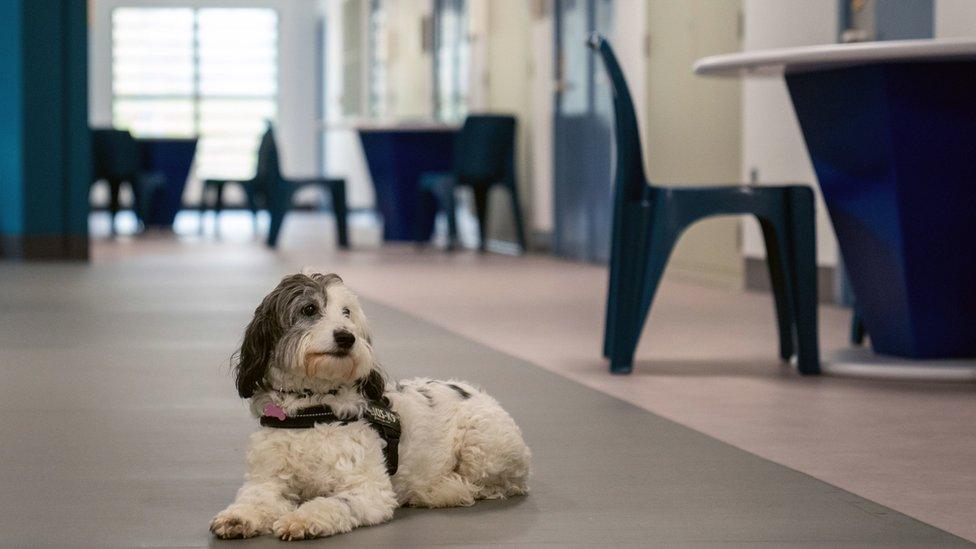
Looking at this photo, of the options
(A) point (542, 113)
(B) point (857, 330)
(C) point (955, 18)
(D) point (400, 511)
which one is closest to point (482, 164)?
(A) point (542, 113)

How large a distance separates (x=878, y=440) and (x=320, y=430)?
1362 millimetres

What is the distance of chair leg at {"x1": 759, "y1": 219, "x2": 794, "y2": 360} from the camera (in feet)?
13.8

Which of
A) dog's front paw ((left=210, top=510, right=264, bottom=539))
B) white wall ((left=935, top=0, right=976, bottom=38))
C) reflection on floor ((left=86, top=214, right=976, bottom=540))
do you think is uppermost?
white wall ((left=935, top=0, right=976, bottom=38))

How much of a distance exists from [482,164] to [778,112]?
4.44 m

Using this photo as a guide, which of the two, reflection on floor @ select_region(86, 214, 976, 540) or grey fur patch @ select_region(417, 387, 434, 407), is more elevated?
grey fur patch @ select_region(417, 387, 434, 407)

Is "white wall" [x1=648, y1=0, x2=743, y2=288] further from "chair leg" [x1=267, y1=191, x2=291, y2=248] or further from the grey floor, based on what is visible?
"chair leg" [x1=267, y1=191, x2=291, y2=248]

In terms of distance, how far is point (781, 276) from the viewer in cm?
427

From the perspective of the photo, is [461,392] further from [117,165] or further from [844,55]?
[117,165]

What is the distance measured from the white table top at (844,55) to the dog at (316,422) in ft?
6.14

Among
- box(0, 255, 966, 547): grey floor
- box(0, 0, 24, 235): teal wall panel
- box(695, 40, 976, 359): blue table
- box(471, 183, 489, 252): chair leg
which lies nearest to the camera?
box(0, 255, 966, 547): grey floor

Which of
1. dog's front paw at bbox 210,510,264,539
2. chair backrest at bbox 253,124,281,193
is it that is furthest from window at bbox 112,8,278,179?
dog's front paw at bbox 210,510,264,539

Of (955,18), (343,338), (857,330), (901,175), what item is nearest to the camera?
(343,338)

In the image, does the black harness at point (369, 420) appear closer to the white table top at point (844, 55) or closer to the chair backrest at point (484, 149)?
the white table top at point (844, 55)

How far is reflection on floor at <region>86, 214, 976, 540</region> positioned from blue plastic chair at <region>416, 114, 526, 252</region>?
2.36 meters
